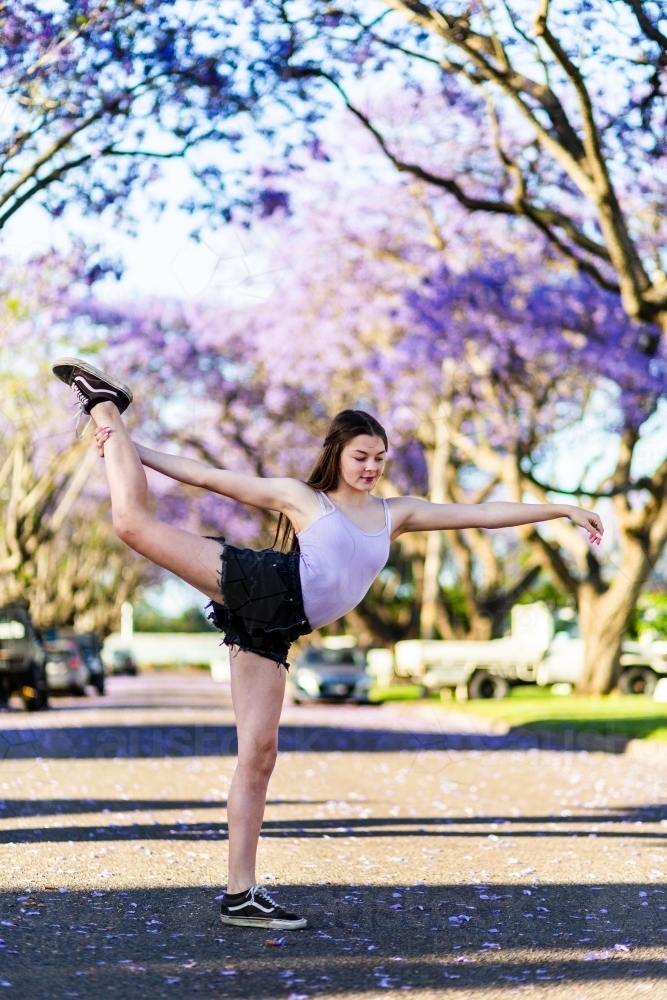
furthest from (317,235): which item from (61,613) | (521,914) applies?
(61,613)

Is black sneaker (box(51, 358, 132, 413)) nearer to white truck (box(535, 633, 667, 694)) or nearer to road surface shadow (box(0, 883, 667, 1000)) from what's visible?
road surface shadow (box(0, 883, 667, 1000))

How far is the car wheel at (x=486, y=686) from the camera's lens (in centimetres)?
3314

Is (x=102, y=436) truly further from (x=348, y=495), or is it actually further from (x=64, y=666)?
(x=64, y=666)

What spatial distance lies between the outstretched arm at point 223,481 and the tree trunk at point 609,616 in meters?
20.1

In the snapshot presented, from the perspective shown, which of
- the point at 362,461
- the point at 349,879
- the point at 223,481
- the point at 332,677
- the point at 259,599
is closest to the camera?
the point at 259,599

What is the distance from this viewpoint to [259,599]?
5555 millimetres

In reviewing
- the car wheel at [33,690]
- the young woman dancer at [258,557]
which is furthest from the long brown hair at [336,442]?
the car wheel at [33,690]

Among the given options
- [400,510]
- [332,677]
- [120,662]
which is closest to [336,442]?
[400,510]

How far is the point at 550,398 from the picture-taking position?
31219mm

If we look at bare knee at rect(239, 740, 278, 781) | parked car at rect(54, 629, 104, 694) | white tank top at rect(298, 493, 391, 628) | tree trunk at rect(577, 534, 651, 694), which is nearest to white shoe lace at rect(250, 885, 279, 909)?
bare knee at rect(239, 740, 278, 781)

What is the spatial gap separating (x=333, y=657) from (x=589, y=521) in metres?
28.8

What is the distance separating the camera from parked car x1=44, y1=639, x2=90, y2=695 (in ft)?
116

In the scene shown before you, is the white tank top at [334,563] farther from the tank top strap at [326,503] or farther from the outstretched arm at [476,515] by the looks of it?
the outstretched arm at [476,515]

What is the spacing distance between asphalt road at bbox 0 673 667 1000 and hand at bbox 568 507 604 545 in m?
1.53
